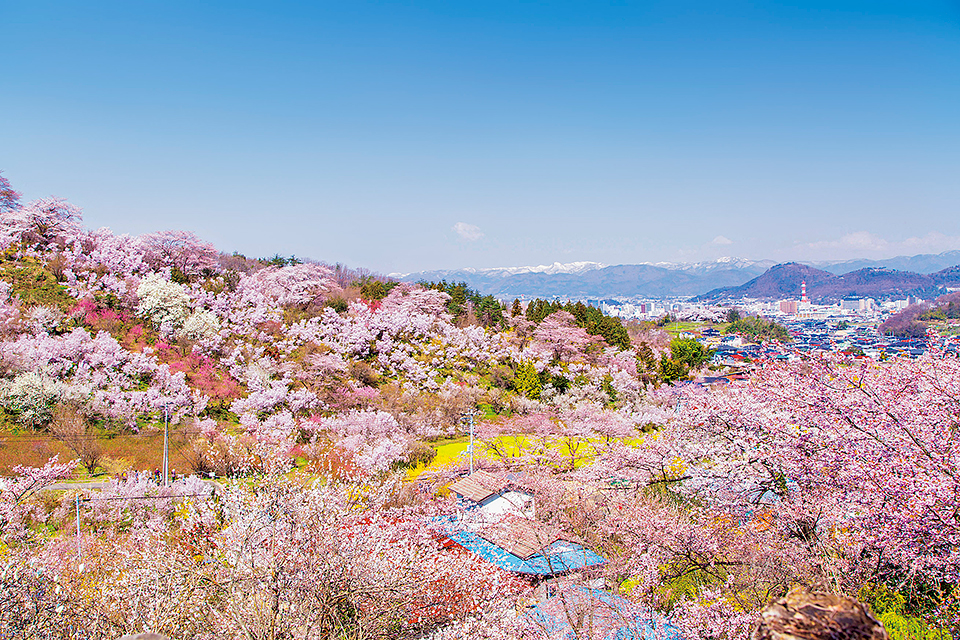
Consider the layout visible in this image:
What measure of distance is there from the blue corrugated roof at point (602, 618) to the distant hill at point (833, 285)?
143 metres

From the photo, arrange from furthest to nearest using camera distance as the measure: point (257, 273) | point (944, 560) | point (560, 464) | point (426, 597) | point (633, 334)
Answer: point (633, 334) < point (257, 273) < point (560, 464) < point (426, 597) < point (944, 560)

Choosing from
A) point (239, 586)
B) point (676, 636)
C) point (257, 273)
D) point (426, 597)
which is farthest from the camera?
point (257, 273)

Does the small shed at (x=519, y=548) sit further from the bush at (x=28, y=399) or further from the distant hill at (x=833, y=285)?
the distant hill at (x=833, y=285)

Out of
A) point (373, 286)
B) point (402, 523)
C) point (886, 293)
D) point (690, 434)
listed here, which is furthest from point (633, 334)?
point (886, 293)

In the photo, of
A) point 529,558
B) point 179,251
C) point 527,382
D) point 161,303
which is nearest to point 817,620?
point 529,558

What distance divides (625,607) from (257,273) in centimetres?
2875

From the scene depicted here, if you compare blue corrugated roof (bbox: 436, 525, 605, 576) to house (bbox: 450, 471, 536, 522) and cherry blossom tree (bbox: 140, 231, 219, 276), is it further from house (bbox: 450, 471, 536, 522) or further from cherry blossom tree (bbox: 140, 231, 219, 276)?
cherry blossom tree (bbox: 140, 231, 219, 276)

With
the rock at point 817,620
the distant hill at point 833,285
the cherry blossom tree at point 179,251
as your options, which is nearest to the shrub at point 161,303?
the cherry blossom tree at point 179,251

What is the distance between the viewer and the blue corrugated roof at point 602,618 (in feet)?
19.3

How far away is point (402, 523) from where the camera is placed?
876 centimetres

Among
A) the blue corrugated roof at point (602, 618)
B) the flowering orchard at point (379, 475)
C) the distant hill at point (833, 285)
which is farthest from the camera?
Result: the distant hill at point (833, 285)

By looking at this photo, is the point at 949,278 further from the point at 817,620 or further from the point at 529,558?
the point at 817,620

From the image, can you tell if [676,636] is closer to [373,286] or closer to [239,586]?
[239,586]

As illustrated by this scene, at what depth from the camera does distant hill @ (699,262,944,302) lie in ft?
425
